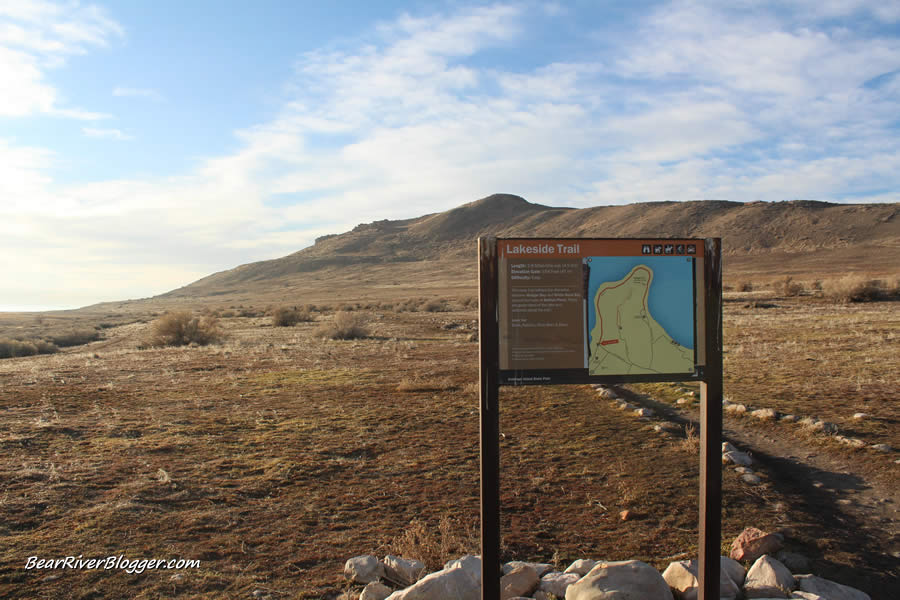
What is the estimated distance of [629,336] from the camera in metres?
3.84

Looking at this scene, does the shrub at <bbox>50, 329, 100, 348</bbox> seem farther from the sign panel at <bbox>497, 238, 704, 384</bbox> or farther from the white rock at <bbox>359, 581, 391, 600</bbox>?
the sign panel at <bbox>497, 238, 704, 384</bbox>

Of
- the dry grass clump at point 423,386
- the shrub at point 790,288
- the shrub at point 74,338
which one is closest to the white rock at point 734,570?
the dry grass clump at point 423,386

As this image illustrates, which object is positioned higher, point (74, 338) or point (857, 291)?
point (857, 291)

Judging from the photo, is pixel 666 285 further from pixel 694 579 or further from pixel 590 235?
pixel 590 235

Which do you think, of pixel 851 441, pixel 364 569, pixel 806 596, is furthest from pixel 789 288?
pixel 364 569

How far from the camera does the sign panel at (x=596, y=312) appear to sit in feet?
12.3

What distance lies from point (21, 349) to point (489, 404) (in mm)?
28615

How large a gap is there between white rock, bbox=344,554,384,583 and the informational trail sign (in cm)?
106

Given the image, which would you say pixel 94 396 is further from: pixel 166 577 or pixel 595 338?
pixel 595 338

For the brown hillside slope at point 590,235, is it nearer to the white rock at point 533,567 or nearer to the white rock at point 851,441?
the white rock at point 851,441

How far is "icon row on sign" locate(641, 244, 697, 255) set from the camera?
389cm

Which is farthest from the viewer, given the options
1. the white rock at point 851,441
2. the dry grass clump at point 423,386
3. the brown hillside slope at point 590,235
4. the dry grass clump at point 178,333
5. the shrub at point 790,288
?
the brown hillside slope at point 590,235

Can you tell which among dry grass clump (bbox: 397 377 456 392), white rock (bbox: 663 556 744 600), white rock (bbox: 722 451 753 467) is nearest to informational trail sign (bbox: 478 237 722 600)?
white rock (bbox: 663 556 744 600)

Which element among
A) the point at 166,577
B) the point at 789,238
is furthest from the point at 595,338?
the point at 789,238
